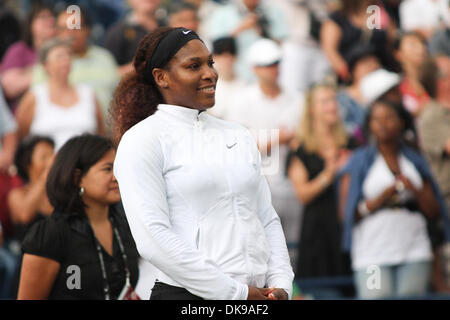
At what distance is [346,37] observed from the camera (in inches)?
319

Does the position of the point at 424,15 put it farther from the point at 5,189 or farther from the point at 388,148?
the point at 5,189

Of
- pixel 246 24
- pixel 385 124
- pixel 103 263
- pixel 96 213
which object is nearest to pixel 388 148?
pixel 385 124

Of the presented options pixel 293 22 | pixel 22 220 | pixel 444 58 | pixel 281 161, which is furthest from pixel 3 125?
pixel 444 58

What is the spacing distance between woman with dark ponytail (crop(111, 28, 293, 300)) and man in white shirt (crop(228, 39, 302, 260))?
12.7 ft

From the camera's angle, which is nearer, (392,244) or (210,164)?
(210,164)

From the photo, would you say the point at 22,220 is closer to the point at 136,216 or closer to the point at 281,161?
the point at 281,161

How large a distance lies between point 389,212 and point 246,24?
221cm

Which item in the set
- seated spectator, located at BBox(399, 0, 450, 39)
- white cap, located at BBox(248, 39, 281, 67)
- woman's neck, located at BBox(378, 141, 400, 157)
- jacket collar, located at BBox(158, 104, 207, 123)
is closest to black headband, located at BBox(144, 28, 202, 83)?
jacket collar, located at BBox(158, 104, 207, 123)

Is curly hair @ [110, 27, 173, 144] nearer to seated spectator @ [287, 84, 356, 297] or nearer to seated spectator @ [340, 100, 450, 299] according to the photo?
seated spectator @ [340, 100, 450, 299]

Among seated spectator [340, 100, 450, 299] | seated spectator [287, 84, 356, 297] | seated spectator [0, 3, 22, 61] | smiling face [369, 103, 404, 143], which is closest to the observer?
seated spectator [340, 100, 450, 299]

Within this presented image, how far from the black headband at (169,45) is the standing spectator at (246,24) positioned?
14.9 ft

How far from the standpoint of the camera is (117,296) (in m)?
4.06

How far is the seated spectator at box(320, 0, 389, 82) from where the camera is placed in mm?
8062
